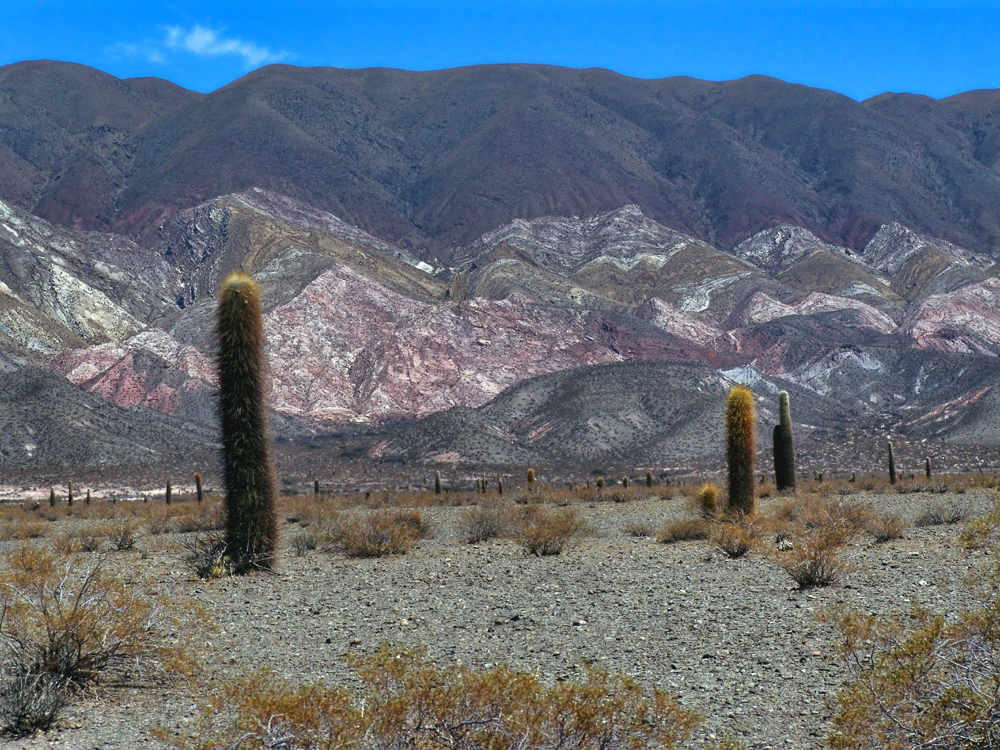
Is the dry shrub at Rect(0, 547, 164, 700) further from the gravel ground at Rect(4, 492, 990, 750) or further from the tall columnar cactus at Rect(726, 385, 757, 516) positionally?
the tall columnar cactus at Rect(726, 385, 757, 516)

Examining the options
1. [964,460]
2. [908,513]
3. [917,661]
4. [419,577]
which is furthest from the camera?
[964,460]

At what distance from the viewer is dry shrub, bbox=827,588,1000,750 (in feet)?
16.2

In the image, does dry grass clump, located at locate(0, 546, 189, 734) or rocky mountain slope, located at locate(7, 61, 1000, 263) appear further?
rocky mountain slope, located at locate(7, 61, 1000, 263)

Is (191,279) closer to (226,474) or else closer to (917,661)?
Result: (226,474)

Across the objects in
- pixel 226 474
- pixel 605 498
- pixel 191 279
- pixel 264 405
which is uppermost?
pixel 191 279

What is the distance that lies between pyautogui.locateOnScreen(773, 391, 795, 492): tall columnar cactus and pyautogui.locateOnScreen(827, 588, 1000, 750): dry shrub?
22.5 meters

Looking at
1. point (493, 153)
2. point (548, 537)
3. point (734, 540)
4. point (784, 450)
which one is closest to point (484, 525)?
point (548, 537)

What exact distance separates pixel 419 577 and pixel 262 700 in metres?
8.62

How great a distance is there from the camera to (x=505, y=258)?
10419cm

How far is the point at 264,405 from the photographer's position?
14477mm

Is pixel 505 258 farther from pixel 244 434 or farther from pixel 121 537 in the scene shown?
pixel 244 434

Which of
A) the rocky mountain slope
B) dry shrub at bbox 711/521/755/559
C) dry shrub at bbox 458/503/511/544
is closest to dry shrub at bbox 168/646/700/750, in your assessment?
dry shrub at bbox 711/521/755/559

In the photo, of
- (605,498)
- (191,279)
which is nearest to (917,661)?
(605,498)

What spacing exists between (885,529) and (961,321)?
262 feet
